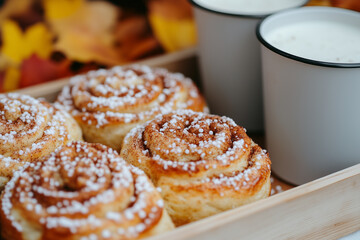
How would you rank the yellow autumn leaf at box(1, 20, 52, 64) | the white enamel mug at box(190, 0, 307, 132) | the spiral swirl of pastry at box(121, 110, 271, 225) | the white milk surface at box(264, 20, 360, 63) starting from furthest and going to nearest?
the yellow autumn leaf at box(1, 20, 52, 64) < the white enamel mug at box(190, 0, 307, 132) < the white milk surface at box(264, 20, 360, 63) < the spiral swirl of pastry at box(121, 110, 271, 225)

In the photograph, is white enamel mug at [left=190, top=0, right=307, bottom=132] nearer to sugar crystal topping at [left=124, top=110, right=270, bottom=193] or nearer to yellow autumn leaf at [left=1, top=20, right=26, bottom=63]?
sugar crystal topping at [left=124, top=110, right=270, bottom=193]

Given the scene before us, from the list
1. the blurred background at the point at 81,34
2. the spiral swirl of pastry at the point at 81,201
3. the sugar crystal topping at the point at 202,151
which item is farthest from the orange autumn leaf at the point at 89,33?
the spiral swirl of pastry at the point at 81,201

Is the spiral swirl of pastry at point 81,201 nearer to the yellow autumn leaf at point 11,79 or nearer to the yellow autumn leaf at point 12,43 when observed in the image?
the yellow autumn leaf at point 11,79

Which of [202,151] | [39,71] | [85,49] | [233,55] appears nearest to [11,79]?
A: [39,71]

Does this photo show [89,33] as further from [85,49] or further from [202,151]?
[202,151]

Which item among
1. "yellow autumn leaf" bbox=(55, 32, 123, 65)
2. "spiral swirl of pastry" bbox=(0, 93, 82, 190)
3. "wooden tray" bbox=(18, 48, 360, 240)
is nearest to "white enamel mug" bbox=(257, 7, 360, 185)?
"wooden tray" bbox=(18, 48, 360, 240)

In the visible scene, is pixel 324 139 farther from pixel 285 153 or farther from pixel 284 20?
pixel 284 20
